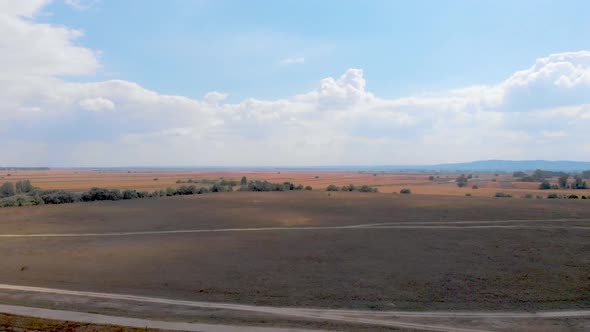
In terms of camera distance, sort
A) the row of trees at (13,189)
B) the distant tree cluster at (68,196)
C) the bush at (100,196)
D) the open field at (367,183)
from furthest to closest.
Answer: the open field at (367,183)
the row of trees at (13,189)
the bush at (100,196)
the distant tree cluster at (68,196)

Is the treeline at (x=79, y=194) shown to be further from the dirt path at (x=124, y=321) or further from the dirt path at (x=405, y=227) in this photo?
the dirt path at (x=124, y=321)

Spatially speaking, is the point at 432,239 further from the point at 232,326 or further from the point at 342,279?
the point at 232,326

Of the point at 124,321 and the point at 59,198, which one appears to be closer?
the point at 124,321

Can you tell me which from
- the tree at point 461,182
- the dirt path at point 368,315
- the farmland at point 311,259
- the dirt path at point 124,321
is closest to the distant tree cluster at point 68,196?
the farmland at point 311,259

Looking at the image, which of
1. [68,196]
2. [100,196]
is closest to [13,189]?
[68,196]

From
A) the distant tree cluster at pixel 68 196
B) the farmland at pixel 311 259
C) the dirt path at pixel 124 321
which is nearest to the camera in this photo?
the dirt path at pixel 124 321

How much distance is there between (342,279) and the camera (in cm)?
1118

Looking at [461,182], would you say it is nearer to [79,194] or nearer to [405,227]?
[405,227]

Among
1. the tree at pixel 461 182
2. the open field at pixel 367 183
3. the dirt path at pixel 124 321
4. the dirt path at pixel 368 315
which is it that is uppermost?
the tree at pixel 461 182

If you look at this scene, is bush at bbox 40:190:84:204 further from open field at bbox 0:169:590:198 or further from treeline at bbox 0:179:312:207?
open field at bbox 0:169:590:198

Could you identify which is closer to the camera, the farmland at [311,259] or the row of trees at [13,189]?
the farmland at [311,259]

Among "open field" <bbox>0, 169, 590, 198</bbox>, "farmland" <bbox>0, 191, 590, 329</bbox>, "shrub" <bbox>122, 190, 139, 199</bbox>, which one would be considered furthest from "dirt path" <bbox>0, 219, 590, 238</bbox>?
"open field" <bbox>0, 169, 590, 198</bbox>

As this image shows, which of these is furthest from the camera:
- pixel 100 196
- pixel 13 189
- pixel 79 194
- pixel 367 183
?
pixel 367 183

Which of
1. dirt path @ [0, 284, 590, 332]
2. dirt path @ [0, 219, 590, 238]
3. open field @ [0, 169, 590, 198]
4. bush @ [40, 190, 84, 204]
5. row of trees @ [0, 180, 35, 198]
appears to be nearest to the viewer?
dirt path @ [0, 284, 590, 332]
